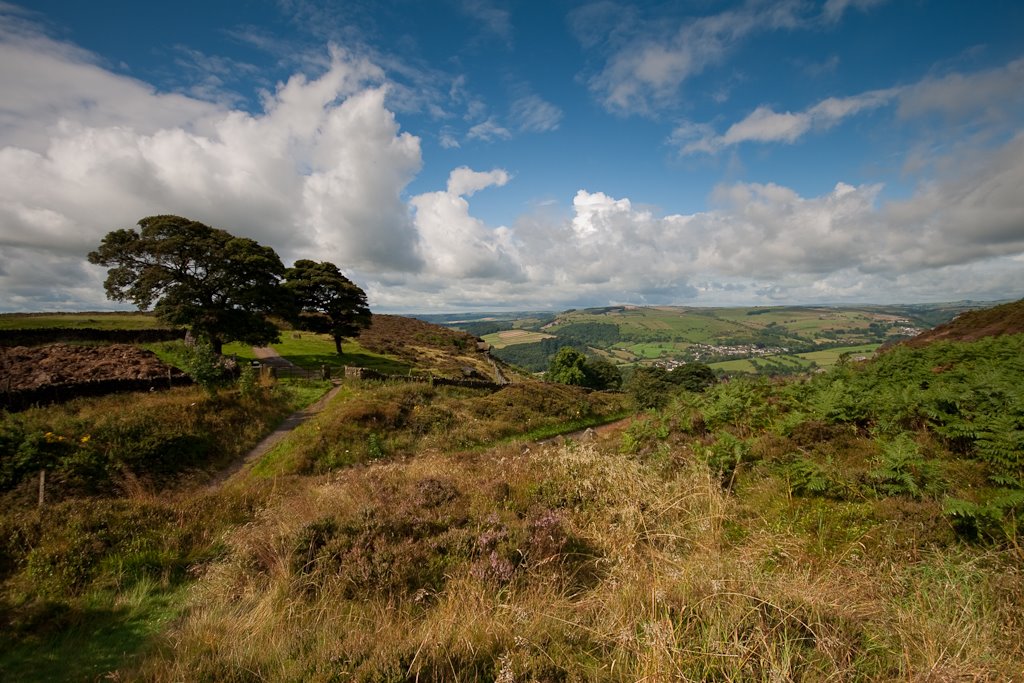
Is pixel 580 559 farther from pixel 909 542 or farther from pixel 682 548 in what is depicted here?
pixel 909 542

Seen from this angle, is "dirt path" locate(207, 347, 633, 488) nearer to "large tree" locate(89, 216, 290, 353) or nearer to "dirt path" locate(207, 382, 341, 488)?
"dirt path" locate(207, 382, 341, 488)

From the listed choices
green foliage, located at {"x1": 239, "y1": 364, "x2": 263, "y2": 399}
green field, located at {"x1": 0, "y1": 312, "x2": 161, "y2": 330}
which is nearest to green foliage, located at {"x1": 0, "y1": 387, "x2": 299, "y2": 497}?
green foliage, located at {"x1": 239, "y1": 364, "x2": 263, "y2": 399}

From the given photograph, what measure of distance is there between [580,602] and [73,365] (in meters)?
26.5

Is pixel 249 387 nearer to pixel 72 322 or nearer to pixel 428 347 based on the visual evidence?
pixel 72 322

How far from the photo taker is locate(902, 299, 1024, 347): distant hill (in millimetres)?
19844

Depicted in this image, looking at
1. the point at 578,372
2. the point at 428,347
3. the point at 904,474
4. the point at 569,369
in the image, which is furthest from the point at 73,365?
the point at 578,372

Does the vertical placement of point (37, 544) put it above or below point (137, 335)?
below

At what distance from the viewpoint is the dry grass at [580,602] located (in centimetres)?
293

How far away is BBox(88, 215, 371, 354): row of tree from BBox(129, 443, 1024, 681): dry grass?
22.0 meters

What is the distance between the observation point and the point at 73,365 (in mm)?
19438

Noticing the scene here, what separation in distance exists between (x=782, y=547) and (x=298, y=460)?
1305cm

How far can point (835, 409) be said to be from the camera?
8.91 metres

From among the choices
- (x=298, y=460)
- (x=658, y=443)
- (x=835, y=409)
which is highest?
(x=835, y=409)

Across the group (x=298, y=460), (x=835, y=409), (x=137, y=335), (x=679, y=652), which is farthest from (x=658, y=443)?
(x=137, y=335)
